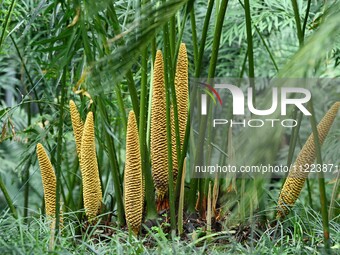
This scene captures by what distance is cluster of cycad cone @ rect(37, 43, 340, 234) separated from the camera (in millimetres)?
1983

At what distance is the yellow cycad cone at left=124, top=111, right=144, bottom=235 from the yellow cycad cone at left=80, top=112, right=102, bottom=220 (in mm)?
113

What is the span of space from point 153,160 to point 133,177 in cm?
15

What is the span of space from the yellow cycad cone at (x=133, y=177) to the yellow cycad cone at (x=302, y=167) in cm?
40

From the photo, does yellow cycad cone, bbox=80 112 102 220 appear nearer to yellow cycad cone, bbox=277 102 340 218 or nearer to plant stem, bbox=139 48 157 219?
plant stem, bbox=139 48 157 219

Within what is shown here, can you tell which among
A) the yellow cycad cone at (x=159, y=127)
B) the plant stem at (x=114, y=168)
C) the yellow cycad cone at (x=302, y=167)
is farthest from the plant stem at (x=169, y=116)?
the yellow cycad cone at (x=302, y=167)

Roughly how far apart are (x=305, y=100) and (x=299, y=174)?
0.21m

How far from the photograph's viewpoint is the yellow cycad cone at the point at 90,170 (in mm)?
2002

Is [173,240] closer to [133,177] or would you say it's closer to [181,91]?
[133,177]

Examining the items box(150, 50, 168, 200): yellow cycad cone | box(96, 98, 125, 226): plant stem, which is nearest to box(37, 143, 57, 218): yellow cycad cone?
box(96, 98, 125, 226): plant stem

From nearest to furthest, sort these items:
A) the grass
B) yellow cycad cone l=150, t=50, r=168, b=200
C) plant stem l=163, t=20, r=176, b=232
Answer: the grass
plant stem l=163, t=20, r=176, b=232
yellow cycad cone l=150, t=50, r=168, b=200

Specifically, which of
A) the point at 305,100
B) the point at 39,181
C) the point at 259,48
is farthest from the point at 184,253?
the point at 39,181

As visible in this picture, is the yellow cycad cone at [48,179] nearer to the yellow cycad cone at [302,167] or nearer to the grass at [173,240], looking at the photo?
the grass at [173,240]

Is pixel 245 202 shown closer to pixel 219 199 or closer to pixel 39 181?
pixel 219 199

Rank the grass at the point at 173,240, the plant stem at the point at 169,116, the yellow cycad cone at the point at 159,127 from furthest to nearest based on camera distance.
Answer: the yellow cycad cone at the point at 159,127 < the plant stem at the point at 169,116 < the grass at the point at 173,240
